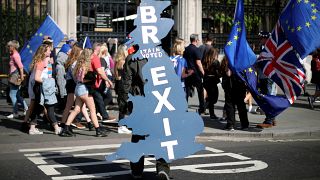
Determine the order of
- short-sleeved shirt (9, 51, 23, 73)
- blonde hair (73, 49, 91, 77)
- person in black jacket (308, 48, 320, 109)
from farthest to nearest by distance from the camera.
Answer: person in black jacket (308, 48, 320, 109) < short-sleeved shirt (9, 51, 23, 73) < blonde hair (73, 49, 91, 77)

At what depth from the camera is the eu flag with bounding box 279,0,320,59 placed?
11.1m

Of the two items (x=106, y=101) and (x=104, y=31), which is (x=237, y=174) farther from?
(x=104, y=31)

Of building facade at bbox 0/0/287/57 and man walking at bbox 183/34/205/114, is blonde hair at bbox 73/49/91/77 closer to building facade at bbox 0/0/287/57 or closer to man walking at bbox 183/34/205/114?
man walking at bbox 183/34/205/114

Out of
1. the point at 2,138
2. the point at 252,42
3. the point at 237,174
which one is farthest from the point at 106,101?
the point at 252,42

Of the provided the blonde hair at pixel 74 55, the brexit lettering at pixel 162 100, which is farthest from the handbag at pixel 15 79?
the brexit lettering at pixel 162 100

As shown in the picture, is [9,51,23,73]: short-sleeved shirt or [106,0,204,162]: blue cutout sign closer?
[106,0,204,162]: blue cutout sign

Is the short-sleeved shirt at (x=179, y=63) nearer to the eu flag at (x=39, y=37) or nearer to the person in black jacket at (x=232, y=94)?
the person in black jacket at (x=232, y=94)

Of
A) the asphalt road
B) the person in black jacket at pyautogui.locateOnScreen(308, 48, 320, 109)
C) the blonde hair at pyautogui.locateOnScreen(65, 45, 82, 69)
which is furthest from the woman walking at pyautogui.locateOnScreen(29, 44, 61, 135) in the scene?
the person in black jacket at pyautogui.locateOnScreen(308, 48, 320, 109)

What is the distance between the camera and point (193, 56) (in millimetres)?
13359

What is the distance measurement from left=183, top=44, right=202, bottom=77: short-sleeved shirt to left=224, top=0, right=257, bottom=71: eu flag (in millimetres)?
2137

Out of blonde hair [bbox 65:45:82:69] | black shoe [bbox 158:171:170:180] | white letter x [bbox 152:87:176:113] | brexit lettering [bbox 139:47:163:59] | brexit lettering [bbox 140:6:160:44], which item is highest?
brexit lettering [bbox 140:6:160:44]

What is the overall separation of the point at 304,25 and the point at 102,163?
507cm

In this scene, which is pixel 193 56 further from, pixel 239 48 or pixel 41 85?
pixel 41 85

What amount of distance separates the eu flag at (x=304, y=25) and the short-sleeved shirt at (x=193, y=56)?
108 inches
